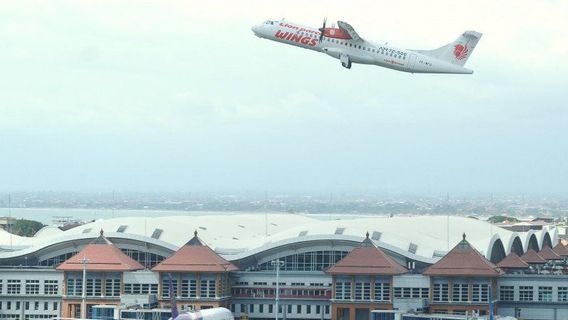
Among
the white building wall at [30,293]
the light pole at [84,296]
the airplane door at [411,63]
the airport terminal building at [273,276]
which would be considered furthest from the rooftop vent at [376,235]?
the airplane door at [411,63]

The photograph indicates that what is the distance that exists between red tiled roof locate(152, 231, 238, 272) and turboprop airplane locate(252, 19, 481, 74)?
41.3 meters

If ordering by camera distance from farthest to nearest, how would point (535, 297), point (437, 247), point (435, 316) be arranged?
point (437, 247) → point (535, 297) → point (435, 316)

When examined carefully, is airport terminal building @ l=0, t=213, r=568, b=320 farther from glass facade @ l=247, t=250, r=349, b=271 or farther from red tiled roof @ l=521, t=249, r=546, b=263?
red tiled roof @ l=521, t=249, r=546, b=263

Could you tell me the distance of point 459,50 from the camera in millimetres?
119562

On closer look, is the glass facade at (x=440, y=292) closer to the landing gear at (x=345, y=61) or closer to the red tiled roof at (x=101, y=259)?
the red tiled roof at (x=101, y=259)

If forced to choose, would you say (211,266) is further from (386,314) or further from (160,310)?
(386,314)

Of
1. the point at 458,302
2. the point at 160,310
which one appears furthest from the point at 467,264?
the point at 160,310

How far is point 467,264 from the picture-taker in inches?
5999

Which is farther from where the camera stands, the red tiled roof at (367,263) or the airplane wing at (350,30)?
the red tiled roof at (367,263)

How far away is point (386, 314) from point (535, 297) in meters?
17.7

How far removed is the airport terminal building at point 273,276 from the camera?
153 meters

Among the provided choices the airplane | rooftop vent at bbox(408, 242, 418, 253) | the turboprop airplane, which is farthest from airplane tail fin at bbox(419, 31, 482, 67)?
rooftop vent at bbox(408, 242, 418, 253)

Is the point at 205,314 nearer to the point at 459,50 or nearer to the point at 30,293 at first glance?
the point at 30,293

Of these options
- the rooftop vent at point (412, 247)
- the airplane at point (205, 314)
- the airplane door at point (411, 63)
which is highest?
the airplane door at point (411, 63)
